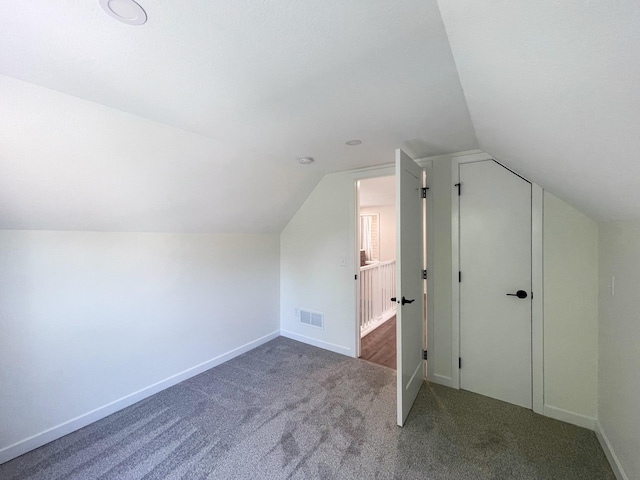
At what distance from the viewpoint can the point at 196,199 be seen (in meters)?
2.56

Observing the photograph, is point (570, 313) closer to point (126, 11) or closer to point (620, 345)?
point (620, 345)

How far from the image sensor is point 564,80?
2.64ft

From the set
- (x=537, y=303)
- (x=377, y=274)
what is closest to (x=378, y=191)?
(x=377, y=274)

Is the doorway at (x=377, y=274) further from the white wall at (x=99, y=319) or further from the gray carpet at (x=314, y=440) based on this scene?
the white wall at (x=99, y=319)

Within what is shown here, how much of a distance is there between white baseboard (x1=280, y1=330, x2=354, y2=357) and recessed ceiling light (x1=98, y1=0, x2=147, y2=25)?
3.32m

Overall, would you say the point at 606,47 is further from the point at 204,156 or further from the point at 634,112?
the point at 204,156

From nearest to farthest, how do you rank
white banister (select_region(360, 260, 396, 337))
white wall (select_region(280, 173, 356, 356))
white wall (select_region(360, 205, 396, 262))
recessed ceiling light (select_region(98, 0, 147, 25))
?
recessed ceiling light (select_region(98, 0, 147, 25))
white wall (select_region(280, 173, 356, 356))
white banister (select_region(360, 260, 396, 337))
white wall (select_region(360, 205, 396, 262))

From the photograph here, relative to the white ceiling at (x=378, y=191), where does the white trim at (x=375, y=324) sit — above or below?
below

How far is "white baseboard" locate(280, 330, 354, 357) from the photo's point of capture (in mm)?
3308

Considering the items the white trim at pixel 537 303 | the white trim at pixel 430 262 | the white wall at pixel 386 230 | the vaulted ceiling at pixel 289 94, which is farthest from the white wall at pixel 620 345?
the white wall at pixel 386 230

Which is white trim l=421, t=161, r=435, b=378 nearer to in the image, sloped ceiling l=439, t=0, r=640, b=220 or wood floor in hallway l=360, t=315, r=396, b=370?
wood floor in hallway l=360, t=315, r=396, b=370

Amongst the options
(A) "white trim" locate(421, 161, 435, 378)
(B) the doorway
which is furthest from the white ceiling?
(A) "white trim" locate(421, 161, 435, 378)

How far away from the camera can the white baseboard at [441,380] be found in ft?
8.54

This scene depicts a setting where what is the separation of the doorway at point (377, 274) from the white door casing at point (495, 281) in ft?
3.01
